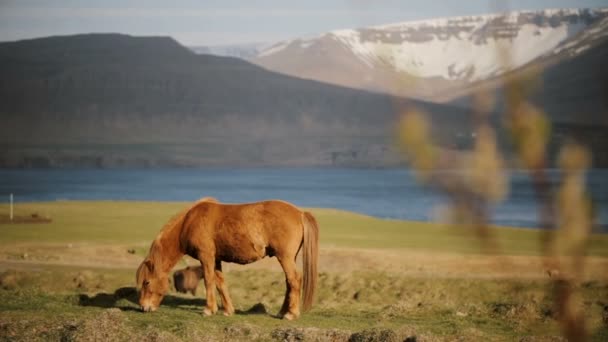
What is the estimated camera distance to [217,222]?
10.9 m

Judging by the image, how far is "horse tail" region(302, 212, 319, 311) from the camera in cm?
1061

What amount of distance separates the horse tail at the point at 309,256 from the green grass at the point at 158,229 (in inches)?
535

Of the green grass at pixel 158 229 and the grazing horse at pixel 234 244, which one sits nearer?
the grazing horse at pixel 234 244

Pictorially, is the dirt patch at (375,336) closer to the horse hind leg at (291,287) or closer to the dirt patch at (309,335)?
the dirt patch at (309,335)

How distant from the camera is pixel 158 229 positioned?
33.8 meters

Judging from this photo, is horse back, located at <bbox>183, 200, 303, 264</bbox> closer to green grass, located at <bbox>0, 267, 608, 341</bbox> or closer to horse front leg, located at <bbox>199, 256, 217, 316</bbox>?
horse front leg, located at <bbox>199, 256, 217, 316</bbox>

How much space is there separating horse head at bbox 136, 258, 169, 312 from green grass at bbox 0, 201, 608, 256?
13799mm

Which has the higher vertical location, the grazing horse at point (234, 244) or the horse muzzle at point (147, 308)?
the grazing horse at point (234, 244)

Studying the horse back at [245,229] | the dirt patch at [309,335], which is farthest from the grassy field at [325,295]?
the horse back at [245,229]

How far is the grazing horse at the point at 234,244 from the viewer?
1058cm

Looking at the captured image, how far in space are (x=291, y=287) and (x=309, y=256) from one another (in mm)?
445

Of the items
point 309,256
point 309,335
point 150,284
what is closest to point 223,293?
point 150,284

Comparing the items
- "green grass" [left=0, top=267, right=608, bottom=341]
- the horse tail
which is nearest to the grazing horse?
the horse tail

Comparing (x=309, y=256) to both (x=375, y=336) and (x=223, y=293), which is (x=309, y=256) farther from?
(x=375, y=336)
